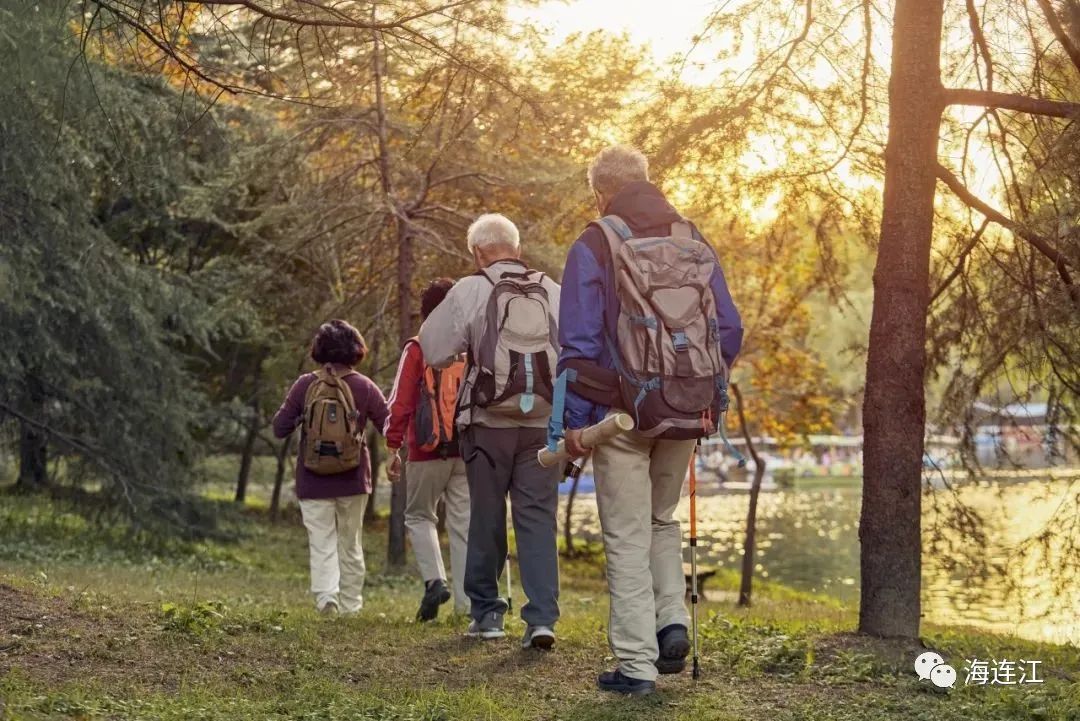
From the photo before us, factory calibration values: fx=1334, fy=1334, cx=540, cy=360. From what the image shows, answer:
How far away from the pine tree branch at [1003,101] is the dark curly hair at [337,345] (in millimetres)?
3750

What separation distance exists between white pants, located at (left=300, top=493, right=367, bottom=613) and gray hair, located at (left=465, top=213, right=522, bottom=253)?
2254 mm

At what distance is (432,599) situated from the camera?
25.4 ft

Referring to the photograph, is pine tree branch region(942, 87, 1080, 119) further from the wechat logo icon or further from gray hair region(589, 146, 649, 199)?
the wechat logo icon

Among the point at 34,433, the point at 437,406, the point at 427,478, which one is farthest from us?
the point at 34,433

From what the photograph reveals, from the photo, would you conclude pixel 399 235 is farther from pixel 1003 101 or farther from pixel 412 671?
pixel 412 671

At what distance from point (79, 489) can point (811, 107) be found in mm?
10119

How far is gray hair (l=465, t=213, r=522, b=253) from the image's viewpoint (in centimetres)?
692

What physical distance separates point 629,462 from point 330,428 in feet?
10.5

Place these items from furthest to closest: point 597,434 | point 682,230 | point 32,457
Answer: point 32,457 → point 682,230 → point 597,434

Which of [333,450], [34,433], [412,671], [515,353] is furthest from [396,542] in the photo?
[412,671]

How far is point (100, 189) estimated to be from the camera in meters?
17.7

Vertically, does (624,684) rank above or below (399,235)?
below

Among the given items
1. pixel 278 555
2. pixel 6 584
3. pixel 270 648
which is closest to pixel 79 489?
pixel 278 555

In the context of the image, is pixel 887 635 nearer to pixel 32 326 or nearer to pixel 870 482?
pixel 870 482
